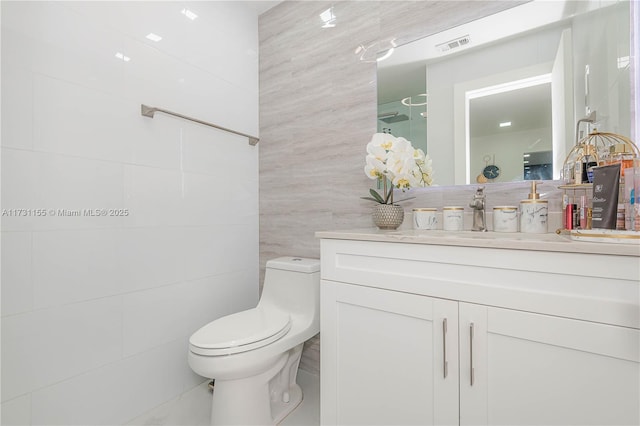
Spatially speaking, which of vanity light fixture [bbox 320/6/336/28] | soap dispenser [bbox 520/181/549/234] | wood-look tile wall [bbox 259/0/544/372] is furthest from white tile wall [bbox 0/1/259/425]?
soap dispenser [bbox 520/181/549/234]

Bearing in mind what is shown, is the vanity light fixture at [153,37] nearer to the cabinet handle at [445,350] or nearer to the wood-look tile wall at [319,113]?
the wood-look tile wall at [319,113]

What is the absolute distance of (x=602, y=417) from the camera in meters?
0.75

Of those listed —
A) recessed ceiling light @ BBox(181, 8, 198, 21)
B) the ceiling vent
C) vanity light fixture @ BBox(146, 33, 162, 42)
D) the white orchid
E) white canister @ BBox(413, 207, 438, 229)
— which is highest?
recessed ceiling light @ BBox(181, 8, 198, 21)

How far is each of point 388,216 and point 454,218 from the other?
279 millimetres

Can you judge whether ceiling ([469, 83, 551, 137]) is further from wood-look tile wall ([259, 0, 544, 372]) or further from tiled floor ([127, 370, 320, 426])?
tiled floor ([127, 370, 320, 426])

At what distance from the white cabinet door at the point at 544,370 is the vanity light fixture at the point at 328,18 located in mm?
1694

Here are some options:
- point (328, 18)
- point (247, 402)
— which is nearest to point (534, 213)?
point (247, 402)

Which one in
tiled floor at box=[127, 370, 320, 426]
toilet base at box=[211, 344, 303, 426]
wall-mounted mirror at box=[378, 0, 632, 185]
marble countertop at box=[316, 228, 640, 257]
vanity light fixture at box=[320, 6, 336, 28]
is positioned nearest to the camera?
marble countertop at box=[316, 228, 640, 257]

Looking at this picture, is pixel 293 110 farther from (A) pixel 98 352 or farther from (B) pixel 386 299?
(A) pixel 98 352

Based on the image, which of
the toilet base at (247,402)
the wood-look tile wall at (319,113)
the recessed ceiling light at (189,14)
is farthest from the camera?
the recessed ceiling light at (189,14)

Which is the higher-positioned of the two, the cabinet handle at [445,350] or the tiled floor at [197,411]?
the cabinet handle at [445,350]

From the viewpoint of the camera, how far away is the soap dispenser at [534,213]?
Result: 1.13 metres

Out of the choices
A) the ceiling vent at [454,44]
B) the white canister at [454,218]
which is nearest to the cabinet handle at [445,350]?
the white canister at [454,218]

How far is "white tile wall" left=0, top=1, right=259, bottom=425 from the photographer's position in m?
1.13
